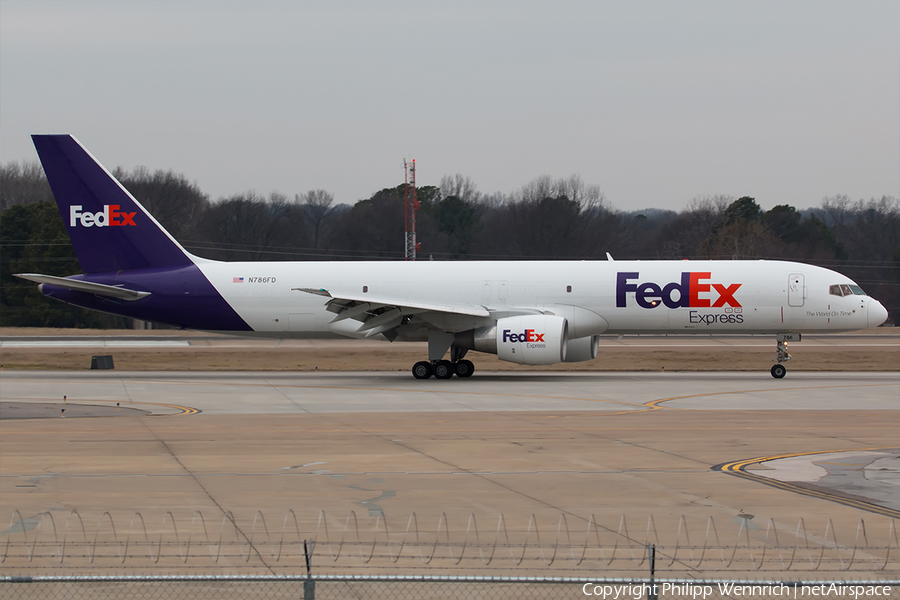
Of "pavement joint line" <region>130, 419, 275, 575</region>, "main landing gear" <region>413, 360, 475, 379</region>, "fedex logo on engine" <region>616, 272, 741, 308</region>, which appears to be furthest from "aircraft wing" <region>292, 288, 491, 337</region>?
"pavement joint line" <region>130, 419, 275, 575</region>

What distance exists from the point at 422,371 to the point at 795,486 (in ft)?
71.6

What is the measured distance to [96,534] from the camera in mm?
11234

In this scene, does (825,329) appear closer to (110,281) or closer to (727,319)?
(727,319)

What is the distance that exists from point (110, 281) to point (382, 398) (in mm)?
14496

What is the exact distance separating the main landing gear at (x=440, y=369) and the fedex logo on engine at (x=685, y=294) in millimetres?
6089

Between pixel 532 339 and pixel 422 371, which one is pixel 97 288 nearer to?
pixel 422 371

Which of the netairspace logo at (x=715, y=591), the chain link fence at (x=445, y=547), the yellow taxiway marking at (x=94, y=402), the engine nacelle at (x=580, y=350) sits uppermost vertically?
the engine nacelle at (x=580, y=350)

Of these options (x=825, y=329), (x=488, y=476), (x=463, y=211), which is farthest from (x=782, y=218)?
(x=488, y=476)

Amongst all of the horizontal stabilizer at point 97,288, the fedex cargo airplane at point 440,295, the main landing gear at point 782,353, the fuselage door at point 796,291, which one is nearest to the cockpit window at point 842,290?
the fedex cargo airplane at point 440,295

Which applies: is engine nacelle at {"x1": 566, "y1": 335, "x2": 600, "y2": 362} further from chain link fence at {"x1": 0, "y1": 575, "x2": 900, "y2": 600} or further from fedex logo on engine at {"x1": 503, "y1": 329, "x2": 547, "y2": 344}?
chain link fence at {"x1": 0, "y1": 575, "x2": 900, "y2": 600}

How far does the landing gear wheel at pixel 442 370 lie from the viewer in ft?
115

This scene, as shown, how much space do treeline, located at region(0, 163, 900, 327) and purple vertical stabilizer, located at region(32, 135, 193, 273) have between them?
51.4 m

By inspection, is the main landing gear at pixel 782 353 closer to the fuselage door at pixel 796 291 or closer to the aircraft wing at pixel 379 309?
the fuselage door at pixel 796 291

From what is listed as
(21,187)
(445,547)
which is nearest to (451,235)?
(21,187)
